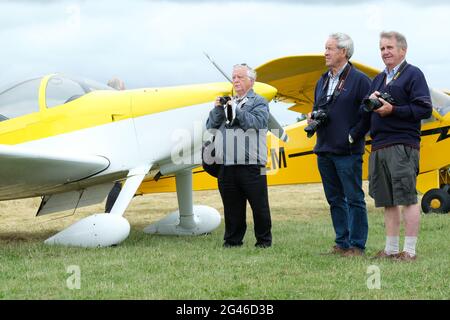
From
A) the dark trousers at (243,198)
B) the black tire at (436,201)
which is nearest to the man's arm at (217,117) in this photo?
the dark trousers at (243,198)

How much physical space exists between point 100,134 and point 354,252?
278 centimetres

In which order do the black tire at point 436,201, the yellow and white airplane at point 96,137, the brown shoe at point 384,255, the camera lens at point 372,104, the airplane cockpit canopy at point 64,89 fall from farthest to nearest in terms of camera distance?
the black tire at point 436,201 < the airplane cockpit canopy at point 64,89 < the yellow and white airplane at point 96,137 < the brown shoe at point 384,255 < the camera lens at point 372,104

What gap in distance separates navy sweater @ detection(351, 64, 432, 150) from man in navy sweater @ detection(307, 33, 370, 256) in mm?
249

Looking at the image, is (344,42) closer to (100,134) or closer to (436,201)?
(100,134)

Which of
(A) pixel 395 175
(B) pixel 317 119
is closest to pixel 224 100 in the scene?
(B) pixel 317 119

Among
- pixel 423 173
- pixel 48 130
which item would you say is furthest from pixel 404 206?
pixel 423 173

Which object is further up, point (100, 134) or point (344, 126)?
point (344, 126)

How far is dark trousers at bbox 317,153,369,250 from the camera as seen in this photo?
17.4 ft

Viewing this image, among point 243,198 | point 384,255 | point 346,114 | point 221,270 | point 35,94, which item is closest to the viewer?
point 221,270

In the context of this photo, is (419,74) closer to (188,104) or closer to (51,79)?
(188,104)

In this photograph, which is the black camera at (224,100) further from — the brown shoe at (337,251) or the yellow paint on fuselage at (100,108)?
the brown shoe at (337,251)

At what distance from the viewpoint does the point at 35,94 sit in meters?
6.86

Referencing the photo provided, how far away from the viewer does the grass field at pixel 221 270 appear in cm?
399

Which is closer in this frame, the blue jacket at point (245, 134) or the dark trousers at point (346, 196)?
the dark trousers at point (346, 196)
